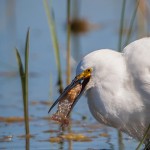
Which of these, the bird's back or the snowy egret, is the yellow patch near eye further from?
the bird's back

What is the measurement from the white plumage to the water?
26.3 inches

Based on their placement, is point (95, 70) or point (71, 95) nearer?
point (95, 70)

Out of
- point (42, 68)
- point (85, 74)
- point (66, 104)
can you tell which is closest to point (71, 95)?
point (66, 104)

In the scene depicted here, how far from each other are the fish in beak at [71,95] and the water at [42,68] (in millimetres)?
511

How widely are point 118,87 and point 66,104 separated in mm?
417

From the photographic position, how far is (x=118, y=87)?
4656 mm

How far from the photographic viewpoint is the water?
556 centimetres

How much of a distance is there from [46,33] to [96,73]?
5286 millimetres

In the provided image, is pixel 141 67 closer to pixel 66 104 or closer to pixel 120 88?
pixel 120 88

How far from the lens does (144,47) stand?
479cm

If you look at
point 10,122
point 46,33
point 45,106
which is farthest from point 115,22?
point 10,122

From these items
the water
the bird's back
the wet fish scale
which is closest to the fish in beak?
the wet fish scale

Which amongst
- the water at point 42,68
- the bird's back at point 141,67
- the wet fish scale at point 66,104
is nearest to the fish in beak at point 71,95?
the wet fish scale at point 66,104

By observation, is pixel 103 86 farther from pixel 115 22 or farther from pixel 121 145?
pixel 115 22
